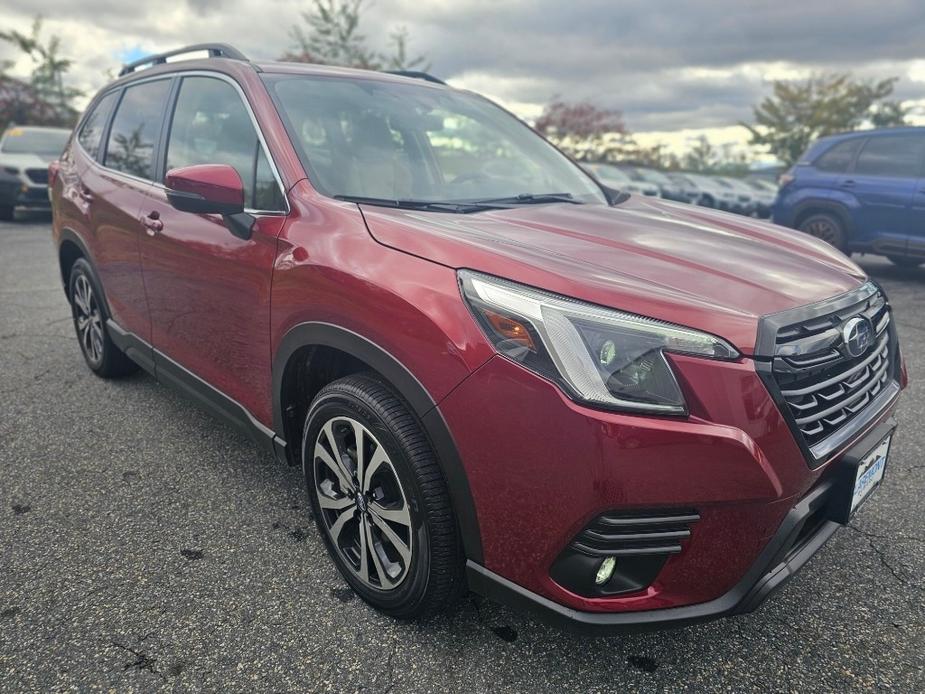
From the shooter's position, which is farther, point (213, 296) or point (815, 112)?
point (815, 112)

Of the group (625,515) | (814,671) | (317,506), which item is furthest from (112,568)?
(814,671)

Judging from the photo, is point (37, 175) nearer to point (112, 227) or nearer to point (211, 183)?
point (112, 227)

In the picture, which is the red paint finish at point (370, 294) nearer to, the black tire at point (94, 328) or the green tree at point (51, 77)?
the black tire at point (94, 328)

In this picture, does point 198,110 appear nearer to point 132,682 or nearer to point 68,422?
point 68,422

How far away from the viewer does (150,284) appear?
9.58ft

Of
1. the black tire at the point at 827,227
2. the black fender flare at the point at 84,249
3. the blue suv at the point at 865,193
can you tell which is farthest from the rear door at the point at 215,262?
the blue suv at the point at 865,193

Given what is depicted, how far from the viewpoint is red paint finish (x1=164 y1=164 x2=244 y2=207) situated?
214 cm

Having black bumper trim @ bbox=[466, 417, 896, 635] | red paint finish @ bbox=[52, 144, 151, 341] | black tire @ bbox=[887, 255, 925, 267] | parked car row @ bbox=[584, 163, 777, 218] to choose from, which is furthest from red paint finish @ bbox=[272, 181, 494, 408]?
parked car row @ bbox=[584, 163, 777, 218]

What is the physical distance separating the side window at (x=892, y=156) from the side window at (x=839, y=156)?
11 centimetres

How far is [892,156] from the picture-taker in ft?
23.6

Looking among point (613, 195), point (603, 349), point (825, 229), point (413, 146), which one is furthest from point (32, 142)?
point (603, 349)

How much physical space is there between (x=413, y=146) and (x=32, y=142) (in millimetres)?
11745

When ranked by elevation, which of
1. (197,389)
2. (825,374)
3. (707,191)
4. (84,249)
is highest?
(825,374)

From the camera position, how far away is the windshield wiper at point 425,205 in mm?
2160
